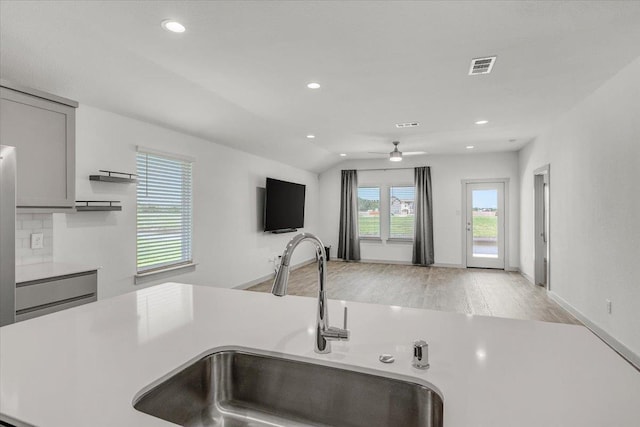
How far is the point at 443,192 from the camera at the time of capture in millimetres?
8578

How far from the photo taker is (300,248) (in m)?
8.70

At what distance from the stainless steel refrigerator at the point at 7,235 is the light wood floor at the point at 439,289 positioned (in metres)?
3.87

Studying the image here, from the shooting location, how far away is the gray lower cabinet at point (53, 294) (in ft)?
7.67

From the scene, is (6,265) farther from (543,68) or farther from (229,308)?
(543,68)

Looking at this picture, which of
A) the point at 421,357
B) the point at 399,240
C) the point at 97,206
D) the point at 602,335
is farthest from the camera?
the point at 399,240

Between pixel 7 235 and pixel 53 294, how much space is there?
0.55 meters

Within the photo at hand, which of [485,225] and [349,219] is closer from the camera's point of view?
[485,225]

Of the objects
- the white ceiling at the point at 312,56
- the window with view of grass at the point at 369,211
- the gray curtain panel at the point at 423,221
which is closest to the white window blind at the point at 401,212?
the gray curtain panel at the point at 423,221

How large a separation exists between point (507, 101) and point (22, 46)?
4810 mm

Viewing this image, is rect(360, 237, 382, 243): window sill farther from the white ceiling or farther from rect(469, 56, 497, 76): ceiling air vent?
rect(469, 56, 497, 76): ceiling air vent

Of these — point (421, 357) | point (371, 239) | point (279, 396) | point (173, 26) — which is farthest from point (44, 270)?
point (371, 239)

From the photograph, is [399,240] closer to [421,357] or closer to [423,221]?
[423,221]

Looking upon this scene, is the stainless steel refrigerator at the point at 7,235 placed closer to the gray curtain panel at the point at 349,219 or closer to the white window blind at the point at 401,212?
the gray curtain panel at the point at 349,219

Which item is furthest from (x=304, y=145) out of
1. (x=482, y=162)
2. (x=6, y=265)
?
(x=6, y=265)
